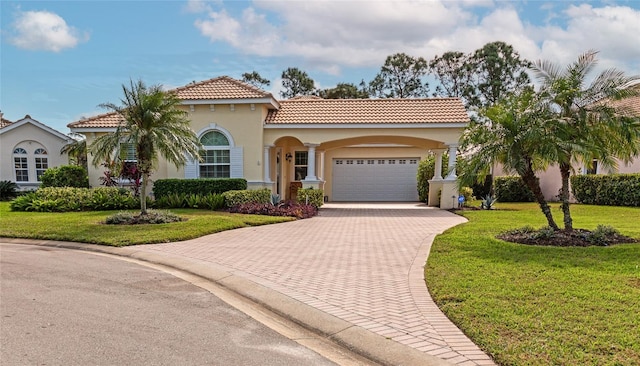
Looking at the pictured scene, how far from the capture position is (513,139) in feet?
29.4

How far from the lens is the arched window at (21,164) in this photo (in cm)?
2281

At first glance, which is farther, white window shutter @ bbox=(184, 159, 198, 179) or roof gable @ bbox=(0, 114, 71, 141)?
roof gable @ bbox=(0, 114, 71, 141)

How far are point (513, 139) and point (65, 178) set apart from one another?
17.8 meters

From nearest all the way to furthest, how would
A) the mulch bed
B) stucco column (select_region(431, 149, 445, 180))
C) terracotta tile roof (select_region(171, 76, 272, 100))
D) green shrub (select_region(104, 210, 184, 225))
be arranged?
the mulch bed < green shrub (select_region(104, 210, 184, 225)) < terracotta tile roof (select_region(171, 76, 272, 100)) < stucco column (select_region(431, 149, 445, 180))

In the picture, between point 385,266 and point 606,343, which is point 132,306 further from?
point 606,343

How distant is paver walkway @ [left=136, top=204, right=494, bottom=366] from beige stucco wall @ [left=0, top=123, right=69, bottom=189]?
658 inches

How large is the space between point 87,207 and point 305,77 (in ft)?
109

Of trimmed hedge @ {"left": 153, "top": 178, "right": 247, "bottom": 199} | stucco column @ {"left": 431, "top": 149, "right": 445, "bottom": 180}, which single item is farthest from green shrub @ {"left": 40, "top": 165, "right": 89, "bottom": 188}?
stucco column @ {"left": 431, "top": 149, "right": 445, "bottom": 180}

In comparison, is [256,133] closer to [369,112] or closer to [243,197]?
[243,197]

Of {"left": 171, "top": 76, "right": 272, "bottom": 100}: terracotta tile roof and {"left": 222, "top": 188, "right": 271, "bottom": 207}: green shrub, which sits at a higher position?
{"left": 171, "top": 76, "right": 272, "bottom": 100}: terracotta tile roof

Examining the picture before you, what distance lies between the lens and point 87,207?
16.4 m

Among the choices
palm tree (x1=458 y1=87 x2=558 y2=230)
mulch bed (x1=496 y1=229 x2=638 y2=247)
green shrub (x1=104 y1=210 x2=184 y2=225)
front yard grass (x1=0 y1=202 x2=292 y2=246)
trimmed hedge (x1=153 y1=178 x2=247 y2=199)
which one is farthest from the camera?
trimmed hedge (x1=153 y1=178 x2=247 y2=199)

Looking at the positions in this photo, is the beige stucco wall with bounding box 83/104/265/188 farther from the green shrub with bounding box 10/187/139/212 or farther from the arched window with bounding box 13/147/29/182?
the arched window with bounding box 13/147/29/182

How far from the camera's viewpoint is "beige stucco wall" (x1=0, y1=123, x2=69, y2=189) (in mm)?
22672
